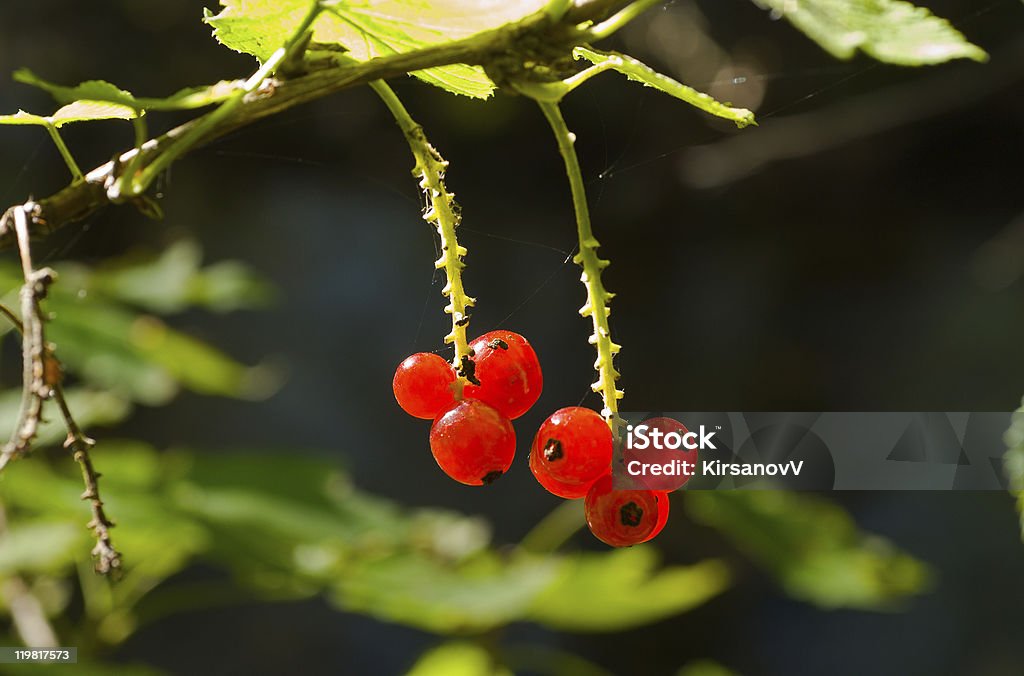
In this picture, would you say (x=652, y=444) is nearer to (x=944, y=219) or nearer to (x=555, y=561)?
(x=555, y=561)

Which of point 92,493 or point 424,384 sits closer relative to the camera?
point 92,493

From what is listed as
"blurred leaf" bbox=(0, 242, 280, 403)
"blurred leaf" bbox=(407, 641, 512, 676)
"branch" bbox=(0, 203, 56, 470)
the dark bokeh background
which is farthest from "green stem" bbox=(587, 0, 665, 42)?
the dark bokeh background

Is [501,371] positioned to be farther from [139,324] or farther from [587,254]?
[139,324]

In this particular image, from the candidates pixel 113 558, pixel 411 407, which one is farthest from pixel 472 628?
pixel 113 558

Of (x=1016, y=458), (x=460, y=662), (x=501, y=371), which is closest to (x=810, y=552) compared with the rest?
(x=460, y=662)

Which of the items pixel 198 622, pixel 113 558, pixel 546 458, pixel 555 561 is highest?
pixel 198 622

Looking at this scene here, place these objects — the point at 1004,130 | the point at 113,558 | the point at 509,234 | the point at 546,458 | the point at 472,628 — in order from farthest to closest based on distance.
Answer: the point at 509,234 < the point at 1004,130 < the point at 472,628 < the point at 546,458 < the point at 113,558
